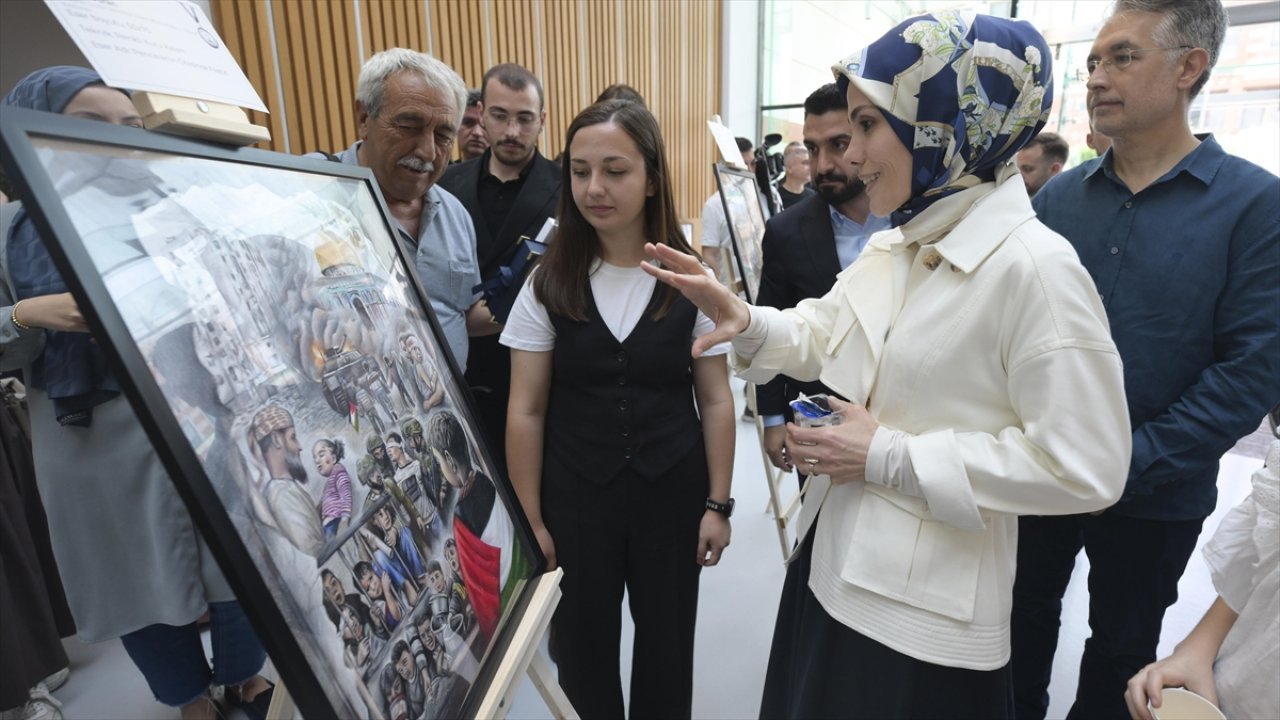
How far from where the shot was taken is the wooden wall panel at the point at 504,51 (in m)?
3.89

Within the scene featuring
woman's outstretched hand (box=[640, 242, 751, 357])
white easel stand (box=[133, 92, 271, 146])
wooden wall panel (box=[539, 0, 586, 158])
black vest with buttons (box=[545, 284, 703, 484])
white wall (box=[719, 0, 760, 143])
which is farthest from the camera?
white wall (box=[719, 0, 760, 143])

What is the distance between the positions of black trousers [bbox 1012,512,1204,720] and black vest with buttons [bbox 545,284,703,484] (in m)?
1.00

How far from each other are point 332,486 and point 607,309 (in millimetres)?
818

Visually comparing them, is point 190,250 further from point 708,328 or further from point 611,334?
point 708,328

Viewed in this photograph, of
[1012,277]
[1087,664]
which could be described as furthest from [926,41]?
[1087,664]

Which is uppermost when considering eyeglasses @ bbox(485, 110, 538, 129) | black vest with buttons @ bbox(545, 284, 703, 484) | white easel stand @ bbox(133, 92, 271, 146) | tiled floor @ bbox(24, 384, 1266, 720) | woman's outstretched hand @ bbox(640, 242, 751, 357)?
Result: eyeglasses @ bbox(485, 110, 538, 129)

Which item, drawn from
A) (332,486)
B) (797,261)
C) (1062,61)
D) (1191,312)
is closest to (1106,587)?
(1191,312)

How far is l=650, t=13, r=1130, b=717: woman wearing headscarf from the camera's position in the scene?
0.85 metres

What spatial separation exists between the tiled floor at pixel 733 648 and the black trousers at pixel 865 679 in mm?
959

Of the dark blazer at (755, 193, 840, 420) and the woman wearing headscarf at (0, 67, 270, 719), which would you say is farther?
the dark blazer at (755, 193, 840, 420)

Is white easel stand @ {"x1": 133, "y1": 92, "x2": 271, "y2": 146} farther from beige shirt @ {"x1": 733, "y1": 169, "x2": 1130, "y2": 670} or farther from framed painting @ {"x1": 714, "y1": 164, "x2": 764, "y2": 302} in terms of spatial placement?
framed painting @ {"x1": 714, "y1": 164, "x2": 764, "y2": 302}

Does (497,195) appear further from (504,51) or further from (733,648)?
A: (504,51)

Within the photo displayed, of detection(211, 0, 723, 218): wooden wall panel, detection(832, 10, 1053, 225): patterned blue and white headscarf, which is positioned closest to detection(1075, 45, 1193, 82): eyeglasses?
detection(832, 10, 1053, 225): patterned blue and white headscarf

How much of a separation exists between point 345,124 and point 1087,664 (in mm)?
4708
